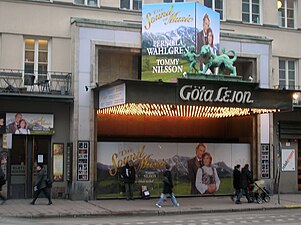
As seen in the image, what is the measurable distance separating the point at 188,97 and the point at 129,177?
4882 mm

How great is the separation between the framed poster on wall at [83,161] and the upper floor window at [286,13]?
13.2m

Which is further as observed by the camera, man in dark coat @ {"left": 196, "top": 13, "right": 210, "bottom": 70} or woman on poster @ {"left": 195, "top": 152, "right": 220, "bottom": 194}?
woman on poster @ {"left": 195, "top": 152, "right": 220, "bottom": 194}

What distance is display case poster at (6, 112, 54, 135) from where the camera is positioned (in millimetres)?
23406

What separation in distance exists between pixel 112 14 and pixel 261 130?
9340mm

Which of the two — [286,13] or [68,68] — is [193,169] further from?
[286,13]

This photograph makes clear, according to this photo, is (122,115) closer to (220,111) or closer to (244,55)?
(220,111)

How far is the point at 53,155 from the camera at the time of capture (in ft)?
78.9

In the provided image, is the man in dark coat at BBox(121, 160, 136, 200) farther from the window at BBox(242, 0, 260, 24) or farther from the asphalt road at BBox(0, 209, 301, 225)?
the window at BBox(242, 0, 260, 24)

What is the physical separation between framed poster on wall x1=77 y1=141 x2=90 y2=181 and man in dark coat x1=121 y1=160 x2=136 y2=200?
5.43 feet

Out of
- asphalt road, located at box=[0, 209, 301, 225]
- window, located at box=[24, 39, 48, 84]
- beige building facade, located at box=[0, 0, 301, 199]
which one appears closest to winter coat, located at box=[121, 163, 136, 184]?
beige building facade, located at box=[0, 0, 301, 199]

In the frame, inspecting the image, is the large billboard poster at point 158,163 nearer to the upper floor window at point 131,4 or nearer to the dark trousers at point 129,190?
the dark trousers at point 129,190

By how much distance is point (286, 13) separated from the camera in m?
30.0

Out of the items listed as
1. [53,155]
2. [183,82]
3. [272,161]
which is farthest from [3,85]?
[272,161]

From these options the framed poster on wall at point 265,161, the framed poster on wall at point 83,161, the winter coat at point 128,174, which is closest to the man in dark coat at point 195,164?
the framed poster on wall at point 265,161
